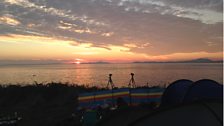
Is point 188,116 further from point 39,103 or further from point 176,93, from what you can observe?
point 39,103

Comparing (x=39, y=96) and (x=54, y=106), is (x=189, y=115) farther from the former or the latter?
(x=39, y=96)

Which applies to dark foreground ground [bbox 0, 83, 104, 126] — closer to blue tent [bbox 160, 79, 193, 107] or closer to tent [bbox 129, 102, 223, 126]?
blue tent [bbox 160, 79, 193, 107]

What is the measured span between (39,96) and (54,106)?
4.93 ft

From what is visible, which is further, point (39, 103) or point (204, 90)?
point (39, 103)

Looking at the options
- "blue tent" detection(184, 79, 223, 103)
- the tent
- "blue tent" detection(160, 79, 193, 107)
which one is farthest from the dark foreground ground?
the tent

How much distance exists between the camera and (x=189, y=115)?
573cm

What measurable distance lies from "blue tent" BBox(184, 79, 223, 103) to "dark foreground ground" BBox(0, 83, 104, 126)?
5.28 m

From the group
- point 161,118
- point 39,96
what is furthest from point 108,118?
point 39,96

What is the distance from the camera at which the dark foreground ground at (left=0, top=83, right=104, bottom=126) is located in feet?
41.0

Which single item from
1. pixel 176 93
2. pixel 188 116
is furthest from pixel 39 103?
pixel 188 116

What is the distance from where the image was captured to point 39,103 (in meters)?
15.2

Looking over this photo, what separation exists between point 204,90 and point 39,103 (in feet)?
29.6

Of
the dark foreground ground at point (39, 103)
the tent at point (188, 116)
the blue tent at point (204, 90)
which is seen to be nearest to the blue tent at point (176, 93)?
the blue tent at point (204, 90)

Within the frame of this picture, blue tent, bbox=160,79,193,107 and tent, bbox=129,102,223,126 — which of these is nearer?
tent, bbox=129,102,223,126
